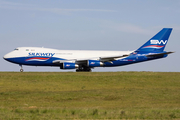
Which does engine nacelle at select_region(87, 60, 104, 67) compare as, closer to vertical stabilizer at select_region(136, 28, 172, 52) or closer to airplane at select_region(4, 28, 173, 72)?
airplane at select_region(4, 28, 173, 72)

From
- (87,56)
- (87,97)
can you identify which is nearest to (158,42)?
(87,56)

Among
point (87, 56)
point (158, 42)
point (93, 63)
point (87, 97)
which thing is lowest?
point (87, 97)

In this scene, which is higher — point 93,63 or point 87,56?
point 87,56

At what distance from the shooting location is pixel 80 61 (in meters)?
50.1

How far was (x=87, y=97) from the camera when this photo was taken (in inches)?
1039

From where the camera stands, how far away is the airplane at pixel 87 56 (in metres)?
48.8

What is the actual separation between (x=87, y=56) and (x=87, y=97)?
25.4 m

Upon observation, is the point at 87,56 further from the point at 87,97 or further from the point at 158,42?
the point at 87,97

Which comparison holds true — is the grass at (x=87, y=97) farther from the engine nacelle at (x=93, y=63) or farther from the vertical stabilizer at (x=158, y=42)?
the vertical stabilizer at (x=158, y=42)

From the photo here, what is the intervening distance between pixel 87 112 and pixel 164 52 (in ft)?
Result: 124

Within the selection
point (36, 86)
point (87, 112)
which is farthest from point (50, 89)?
point (87, 112)

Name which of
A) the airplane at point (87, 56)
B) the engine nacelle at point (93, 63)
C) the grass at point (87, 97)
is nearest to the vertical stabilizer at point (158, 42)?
the airplane at point (87, 56)

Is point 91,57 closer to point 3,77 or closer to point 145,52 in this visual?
point 145,52

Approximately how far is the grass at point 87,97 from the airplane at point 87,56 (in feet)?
40.3
